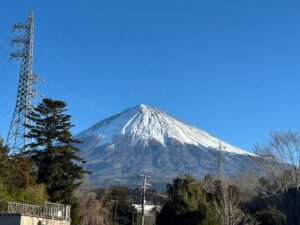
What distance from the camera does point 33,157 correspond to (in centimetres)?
3825

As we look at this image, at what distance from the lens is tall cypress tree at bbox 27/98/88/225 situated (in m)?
38.2

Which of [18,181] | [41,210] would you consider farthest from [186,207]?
[41,210]

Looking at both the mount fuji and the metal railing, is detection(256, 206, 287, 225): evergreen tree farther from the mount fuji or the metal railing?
the mount fuji

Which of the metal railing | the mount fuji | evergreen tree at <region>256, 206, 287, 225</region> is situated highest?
the mount fuji

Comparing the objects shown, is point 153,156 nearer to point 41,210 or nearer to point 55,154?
point 55,154

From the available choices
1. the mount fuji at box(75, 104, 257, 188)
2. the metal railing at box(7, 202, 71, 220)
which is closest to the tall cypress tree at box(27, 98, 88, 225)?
the metal railing at box(7, 202, 71, 220)

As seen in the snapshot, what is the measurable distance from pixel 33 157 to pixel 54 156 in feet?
4.89

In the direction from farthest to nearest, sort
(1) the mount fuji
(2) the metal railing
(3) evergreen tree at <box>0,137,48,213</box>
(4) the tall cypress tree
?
(1) the mount fuji → (4) the tall cypress tree → (3) evergreen tree at <box>0,137,48,213</box> → (2) the metal railing

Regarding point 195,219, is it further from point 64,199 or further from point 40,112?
point 40,112

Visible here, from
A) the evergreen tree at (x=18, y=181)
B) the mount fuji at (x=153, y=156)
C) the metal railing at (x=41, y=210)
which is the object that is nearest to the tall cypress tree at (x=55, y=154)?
the evergreen tree at (x=18, y=181)

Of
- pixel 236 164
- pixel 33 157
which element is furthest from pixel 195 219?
pixel 236 164

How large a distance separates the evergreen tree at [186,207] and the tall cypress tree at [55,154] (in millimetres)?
7357

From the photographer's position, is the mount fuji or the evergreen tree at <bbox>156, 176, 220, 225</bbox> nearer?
the evergreen tree at <bbox>156, 176, 220, 225</bbox>

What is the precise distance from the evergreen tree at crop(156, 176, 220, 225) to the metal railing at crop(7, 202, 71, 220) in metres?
13.8
